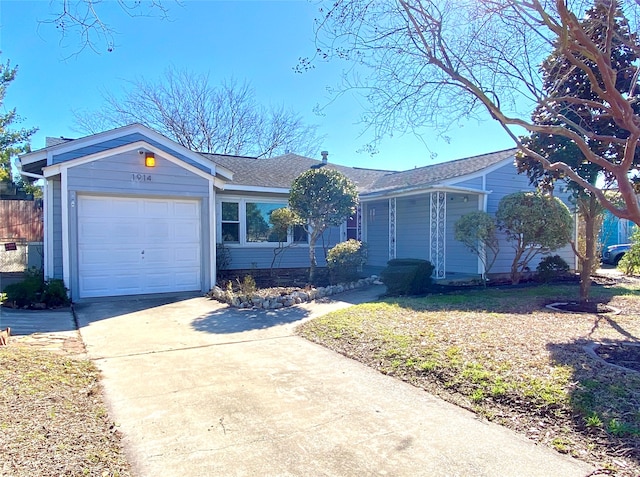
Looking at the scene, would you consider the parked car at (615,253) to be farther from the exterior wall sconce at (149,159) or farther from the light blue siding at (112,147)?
the exterior wall sconce at (149,159)

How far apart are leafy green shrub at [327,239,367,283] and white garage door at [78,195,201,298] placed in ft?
11.2

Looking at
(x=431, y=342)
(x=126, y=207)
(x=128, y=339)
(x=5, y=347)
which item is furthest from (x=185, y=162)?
(x=431, y=342)

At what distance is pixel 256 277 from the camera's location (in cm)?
1254

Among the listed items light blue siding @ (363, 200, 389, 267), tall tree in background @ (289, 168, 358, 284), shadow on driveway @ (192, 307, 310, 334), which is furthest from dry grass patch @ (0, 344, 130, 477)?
light blue siding @ (363, 200, 389, 267)

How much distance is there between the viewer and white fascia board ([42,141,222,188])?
29.0 feet

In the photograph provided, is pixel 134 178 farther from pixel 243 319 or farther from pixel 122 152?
pixel 243 319

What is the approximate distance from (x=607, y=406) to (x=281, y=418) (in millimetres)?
2783

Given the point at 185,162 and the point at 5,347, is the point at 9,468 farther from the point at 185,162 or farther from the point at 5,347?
the point at 185,162

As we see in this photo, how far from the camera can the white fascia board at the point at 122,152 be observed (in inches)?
348

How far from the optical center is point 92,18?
13.5 ft

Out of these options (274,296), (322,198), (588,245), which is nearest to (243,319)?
(274,296)

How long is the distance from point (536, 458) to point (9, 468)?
3498 mm

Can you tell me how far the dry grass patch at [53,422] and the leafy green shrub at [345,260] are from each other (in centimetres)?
690

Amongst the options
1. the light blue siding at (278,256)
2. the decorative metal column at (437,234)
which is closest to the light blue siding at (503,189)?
the decorative metal column at (437,234)
